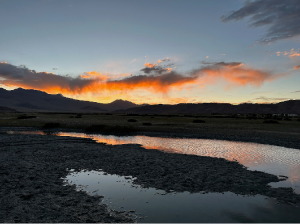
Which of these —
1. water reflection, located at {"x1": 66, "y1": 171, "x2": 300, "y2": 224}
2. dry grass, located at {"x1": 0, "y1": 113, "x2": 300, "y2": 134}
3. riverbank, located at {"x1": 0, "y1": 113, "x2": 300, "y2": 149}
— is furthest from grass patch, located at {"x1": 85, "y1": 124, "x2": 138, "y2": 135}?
water reflection, located at {"x1": 66, "y1": 171, "x2": 300, "y2": 224}

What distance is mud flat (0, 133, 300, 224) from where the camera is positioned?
7504 millimetres

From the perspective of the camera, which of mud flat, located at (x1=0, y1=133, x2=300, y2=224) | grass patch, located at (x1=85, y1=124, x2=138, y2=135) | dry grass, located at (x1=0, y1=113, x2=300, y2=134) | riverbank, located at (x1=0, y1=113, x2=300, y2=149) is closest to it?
mud flat, located at (x1=0, y1=133, x2=300, y2=224)

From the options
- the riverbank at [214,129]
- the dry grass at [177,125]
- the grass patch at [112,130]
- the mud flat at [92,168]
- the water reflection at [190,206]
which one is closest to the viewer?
the water reflection at [190,206]

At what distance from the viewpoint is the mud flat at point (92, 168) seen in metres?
7.50

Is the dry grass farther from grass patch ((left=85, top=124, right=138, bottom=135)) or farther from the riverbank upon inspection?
grass patch ((left=85, top=124, right=138, bottom=135))

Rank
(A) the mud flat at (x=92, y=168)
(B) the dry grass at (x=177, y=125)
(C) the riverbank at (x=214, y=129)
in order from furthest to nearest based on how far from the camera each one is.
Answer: (B) the dry grass at (x=177, y=125) → (C) the riverbank at (x=214, y=129) → (A) the mud flat at (x=92, y=168)

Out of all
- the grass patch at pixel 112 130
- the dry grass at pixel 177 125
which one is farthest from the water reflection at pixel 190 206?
the dry grass at pixel 177 125

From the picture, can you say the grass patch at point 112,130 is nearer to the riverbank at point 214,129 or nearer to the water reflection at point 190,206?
the riverbank at point 214,129

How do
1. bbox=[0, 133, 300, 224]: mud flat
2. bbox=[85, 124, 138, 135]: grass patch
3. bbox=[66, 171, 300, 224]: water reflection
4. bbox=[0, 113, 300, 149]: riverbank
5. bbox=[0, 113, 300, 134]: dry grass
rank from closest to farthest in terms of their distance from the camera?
bbox=[66, 171, 300, 224]: water reflection < bbox=[0, 133, 300, 224]: mud flat < bbox=[0, 113, 300, 149]: riverbank < bbox=[85, 124, 138, 135]: grass patch < bbox=[0, 113, 300, 134]: dry grass

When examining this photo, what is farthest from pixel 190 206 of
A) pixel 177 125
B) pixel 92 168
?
pixel 177 125

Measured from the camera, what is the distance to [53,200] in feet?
27.9

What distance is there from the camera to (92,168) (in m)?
13.6

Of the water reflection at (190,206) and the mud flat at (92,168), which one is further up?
the mud flat at (92,168)

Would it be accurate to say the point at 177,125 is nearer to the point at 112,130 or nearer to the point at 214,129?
the point at 214,129
